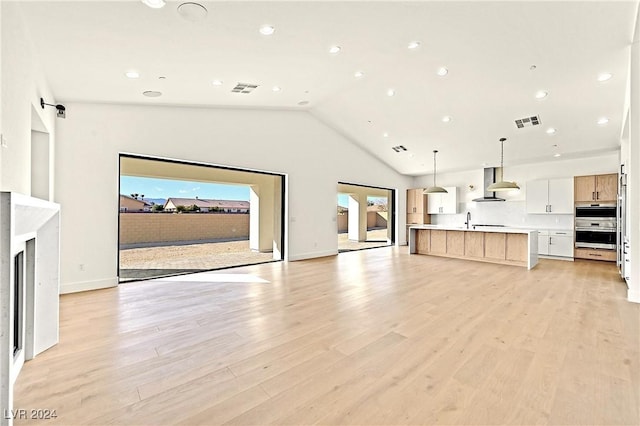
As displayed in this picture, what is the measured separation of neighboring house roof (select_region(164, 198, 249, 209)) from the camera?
36.9 ft

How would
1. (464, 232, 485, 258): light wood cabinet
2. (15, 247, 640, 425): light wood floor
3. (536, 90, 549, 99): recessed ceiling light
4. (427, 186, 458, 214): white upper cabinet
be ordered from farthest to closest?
(427, 186, 458, 214): white upper cabinet, (464, 232, 485, 258): light wood cabinet, (536, 90, 549, 99): recessed ceiling light, (15, 247, 640, 425): light wood floor

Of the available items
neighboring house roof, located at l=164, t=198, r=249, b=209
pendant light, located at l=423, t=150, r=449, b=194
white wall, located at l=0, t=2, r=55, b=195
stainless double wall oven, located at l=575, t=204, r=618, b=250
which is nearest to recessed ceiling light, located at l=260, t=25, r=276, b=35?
white wall, located at l=0, t=2, r=55, b=195

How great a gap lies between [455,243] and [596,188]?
352 centimetres

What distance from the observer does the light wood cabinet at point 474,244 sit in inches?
290

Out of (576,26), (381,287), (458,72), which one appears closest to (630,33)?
(576,26)

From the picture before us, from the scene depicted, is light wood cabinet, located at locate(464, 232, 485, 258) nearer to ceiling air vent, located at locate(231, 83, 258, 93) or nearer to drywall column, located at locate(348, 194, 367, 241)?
drywall column, located at locate(348, 194, 367, 241)

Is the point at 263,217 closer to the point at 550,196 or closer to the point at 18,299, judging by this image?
the point at 18,299

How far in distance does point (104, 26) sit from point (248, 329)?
319 cm

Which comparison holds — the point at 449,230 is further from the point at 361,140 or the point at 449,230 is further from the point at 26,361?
the point at 26,361

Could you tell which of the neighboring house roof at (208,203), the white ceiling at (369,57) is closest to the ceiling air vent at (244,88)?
the white ceiling at (369,57)

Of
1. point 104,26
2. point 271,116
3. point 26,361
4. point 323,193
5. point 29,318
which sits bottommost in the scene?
point 26,361

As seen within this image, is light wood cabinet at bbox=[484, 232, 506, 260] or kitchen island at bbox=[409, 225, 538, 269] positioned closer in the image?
kitchen island at bbox=[409, 225, 538, 269]

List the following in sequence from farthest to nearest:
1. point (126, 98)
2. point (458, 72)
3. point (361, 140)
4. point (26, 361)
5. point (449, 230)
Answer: point (361, 140), point (449, 230), point (458, 72), point (126, 98), point (26, 361)

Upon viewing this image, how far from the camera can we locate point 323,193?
8.13 m
